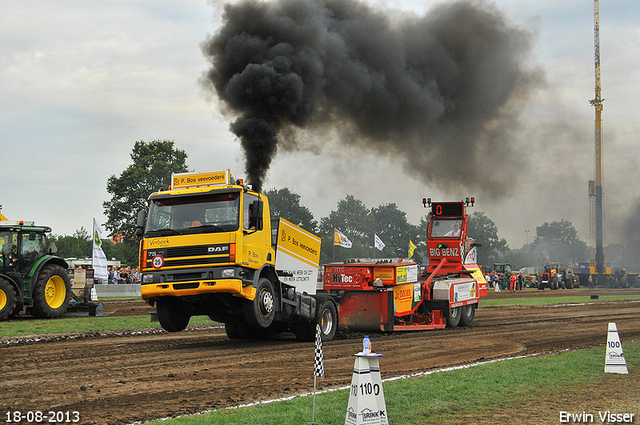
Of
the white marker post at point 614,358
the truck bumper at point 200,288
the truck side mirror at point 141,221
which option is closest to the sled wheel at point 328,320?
the truck bumper at point 200,288

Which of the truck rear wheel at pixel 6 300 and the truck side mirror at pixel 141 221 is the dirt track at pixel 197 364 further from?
the truck rear wheel at pixel 6 300

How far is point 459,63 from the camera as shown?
69.1 feet

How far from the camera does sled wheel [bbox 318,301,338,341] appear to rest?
44.8 feet

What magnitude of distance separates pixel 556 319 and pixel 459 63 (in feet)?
30.8

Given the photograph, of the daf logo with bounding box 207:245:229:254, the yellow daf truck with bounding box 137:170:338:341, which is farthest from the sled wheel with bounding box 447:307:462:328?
the daf logo with bounding box 207:245:229:254

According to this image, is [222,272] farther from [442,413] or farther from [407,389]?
[442,413]

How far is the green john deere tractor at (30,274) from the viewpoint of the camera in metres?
16.8

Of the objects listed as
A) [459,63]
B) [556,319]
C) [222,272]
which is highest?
[459,63]

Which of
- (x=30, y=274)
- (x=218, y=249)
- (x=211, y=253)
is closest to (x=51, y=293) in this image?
(x=30, y=274)

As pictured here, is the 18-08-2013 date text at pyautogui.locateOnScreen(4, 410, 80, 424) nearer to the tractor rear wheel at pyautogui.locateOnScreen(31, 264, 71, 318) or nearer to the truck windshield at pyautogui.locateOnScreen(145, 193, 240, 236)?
the truck windshield at pyautogui.locateOnScreen(145, 193, 240, 236)

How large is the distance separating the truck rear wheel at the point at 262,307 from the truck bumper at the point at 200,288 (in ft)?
0.61

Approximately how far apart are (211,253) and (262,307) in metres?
1.48

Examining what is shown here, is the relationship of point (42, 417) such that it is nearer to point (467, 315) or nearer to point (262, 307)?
point (262, 307)

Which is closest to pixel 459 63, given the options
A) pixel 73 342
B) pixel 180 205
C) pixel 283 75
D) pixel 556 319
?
pixel 283 75
